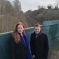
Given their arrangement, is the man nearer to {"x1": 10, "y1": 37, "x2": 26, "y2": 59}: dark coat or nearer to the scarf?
the scarf

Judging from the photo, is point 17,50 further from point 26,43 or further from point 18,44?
point 26,43

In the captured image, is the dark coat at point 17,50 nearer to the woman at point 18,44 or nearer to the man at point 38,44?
the woman at point 18,44

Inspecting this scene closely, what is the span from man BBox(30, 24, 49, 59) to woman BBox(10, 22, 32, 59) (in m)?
0.38

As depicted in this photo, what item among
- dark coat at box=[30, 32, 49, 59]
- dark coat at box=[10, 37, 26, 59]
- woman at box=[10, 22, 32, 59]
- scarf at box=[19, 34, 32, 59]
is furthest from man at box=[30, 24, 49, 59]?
dark coat at box=[10, 37, 26, 59]

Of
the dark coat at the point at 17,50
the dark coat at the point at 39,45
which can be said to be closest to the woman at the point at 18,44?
the dark coat at the point at 17,50

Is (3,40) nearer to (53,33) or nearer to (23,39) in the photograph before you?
(23,39)

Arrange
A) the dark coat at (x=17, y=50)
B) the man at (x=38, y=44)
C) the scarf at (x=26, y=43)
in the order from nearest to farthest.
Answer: the dark coat at (x=17, y=50) < the scarf at (x=26, y=43) < the man at (x=38, y=44)

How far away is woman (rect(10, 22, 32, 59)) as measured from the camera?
4906mm

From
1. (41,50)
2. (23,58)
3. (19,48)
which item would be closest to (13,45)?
(19,48)

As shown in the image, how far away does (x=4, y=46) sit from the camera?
210 inches

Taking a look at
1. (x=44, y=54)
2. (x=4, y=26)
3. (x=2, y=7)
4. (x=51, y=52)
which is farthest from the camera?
(x=2, y=7)

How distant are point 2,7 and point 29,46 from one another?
1014 cm

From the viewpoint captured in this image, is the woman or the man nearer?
the woman

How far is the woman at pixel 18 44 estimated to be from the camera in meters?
4.91
